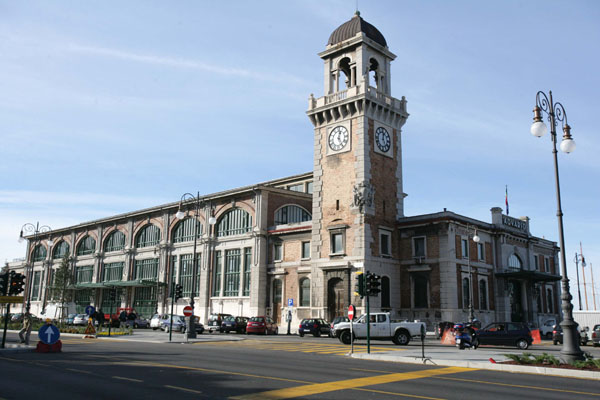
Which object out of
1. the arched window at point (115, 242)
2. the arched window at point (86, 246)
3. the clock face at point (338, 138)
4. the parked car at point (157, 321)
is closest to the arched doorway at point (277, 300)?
the parked car at point (157, 321)

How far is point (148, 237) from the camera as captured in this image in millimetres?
66062

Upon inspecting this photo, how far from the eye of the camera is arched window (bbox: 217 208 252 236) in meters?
53.9

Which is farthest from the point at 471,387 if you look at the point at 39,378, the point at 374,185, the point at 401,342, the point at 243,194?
the point at 243,194

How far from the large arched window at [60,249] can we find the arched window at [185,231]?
26981mm

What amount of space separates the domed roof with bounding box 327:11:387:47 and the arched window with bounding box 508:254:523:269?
2326 cm

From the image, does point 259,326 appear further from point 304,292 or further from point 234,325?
point 304,292

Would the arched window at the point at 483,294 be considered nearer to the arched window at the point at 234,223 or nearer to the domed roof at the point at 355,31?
the arched window at the point at 234,223

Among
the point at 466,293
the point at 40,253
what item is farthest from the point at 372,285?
the point at 40,253

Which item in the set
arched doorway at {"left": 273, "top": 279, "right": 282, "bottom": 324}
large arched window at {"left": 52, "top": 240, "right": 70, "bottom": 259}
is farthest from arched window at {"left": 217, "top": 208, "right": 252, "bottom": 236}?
large arched window at {"left": 52, "top": 240, "right": 70, "bottom": 259}

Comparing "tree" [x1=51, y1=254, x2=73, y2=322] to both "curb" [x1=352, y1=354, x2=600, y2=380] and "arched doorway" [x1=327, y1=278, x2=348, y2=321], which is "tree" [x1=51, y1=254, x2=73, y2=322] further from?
"curb" [x1=352, y1=354, x2=600, y2=380]

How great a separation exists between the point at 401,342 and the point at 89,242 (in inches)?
2347

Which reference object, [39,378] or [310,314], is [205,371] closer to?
[39,378]

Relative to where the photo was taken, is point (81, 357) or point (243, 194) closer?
point (81, 357)

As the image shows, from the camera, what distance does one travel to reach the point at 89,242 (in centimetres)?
7638
